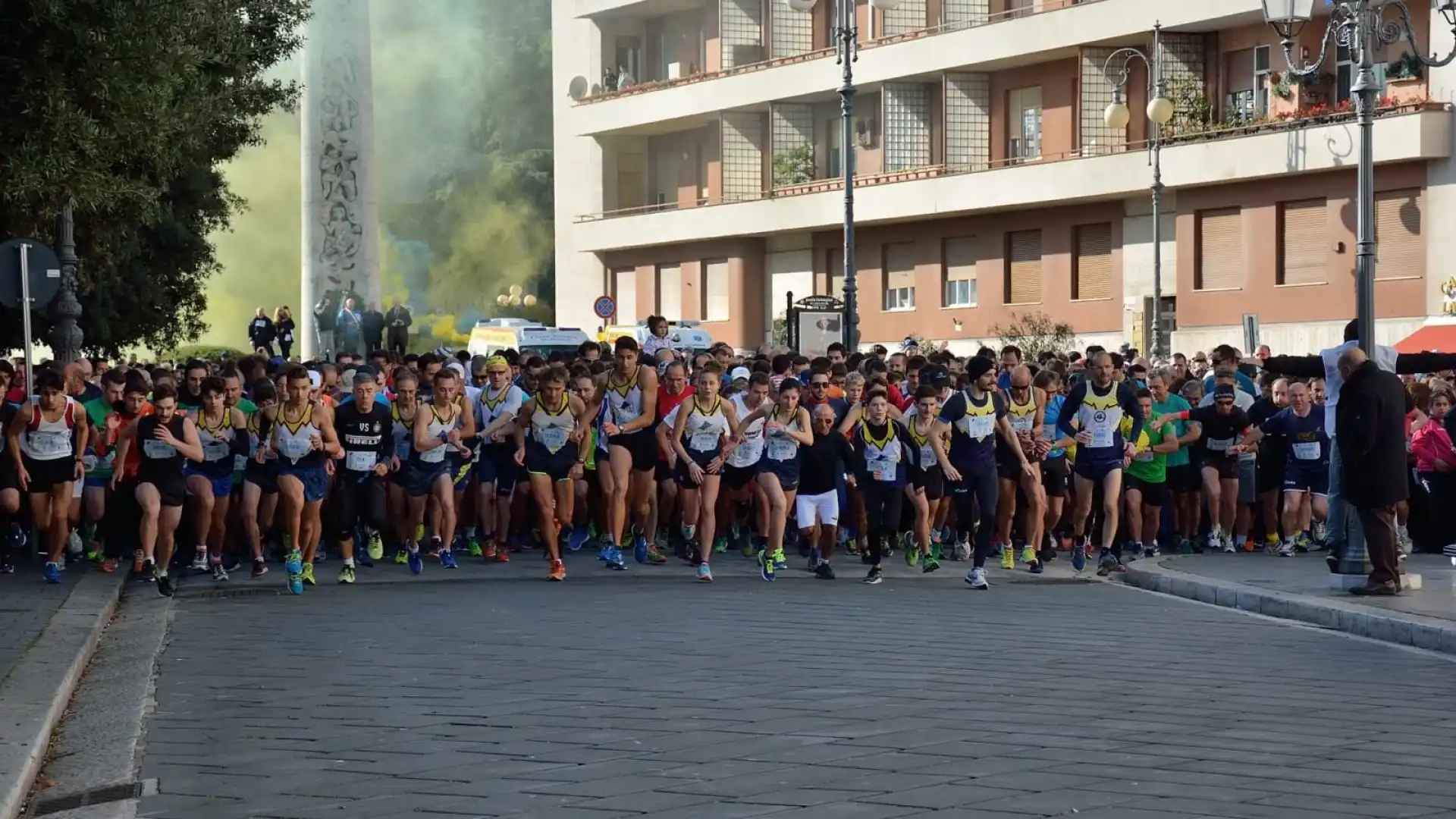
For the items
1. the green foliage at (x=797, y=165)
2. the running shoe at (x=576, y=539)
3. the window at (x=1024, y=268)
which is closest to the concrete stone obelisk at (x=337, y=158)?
the green foliage at (x=797, y=165)

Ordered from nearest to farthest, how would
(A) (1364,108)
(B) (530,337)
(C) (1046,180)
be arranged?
(A) (1364,108), (B) (530,337), (C) (1046,180)

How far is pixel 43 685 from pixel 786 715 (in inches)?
146

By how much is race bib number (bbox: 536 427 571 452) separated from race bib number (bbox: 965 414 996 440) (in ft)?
10.9

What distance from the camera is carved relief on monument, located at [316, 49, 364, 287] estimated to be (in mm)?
41406

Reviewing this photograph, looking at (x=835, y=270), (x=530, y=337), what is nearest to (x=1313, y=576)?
(x=530, y=337)

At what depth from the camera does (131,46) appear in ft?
39.5

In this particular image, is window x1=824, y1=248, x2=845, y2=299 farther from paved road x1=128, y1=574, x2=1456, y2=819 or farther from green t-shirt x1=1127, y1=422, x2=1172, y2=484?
paved road x1=128, y1=574, x2=1456, y2=819

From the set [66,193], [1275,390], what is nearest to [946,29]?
[1275,390]

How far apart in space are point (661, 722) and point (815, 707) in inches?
31.5

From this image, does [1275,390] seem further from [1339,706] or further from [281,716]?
[281,716]

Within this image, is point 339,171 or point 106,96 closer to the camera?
point 106,96

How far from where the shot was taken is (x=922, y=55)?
50312 mm

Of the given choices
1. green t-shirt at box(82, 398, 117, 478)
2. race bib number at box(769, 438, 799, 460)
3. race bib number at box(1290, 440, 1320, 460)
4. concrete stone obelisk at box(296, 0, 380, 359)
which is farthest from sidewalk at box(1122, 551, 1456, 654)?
concrete stone obelisk at box(296, 0, 380, 359)

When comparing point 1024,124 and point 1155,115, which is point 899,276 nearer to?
point 1024,124
